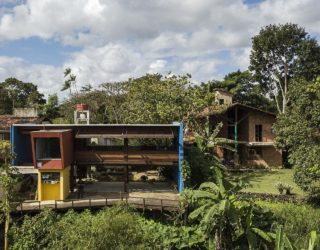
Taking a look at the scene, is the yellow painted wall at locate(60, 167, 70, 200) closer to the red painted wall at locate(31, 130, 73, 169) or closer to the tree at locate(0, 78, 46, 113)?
the red painted wall at locate(31, 130, 73, 169)

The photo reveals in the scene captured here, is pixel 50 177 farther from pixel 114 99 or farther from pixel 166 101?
pixel 114 99

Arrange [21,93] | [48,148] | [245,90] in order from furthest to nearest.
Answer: [21,93], [245,90], [48,148]

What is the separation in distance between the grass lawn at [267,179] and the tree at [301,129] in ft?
8.48

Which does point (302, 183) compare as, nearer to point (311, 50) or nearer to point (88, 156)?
point (88, 156)

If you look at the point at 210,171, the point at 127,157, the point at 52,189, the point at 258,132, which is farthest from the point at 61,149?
the point at 258,132

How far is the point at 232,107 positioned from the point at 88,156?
21267mm

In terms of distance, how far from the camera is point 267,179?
4012cm

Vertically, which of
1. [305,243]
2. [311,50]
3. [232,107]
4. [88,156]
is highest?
[311,50]

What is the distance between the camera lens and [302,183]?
30.1 meters

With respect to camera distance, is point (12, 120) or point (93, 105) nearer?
point (12, 120)

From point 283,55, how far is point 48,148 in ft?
111

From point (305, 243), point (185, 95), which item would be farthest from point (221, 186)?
point (185, 95)

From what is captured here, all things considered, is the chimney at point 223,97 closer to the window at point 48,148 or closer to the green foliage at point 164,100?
the green foliage at point 164,100

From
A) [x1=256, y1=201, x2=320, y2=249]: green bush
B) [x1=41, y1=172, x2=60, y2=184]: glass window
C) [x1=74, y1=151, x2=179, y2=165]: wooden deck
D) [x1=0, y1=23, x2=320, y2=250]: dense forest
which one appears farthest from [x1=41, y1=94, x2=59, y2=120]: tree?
[x1=256, y1=201, x2=320, y2=249]: green bush
